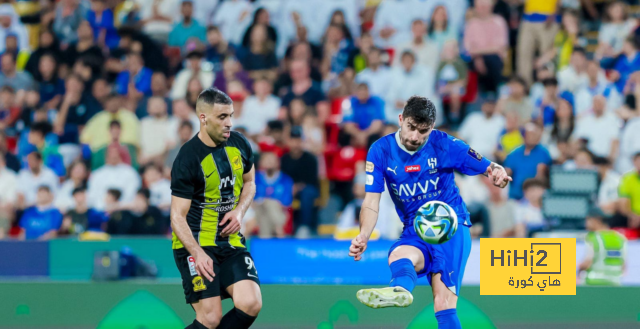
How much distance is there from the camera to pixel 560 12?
1385 centimetres

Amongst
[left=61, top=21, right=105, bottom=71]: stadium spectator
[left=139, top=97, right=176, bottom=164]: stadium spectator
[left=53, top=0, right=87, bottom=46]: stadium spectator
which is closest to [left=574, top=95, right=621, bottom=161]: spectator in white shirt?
[left=139, top=97, right=176, bottom=164]: stadium spectator

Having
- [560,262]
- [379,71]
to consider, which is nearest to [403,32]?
[379,71]

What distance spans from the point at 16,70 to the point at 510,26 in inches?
317

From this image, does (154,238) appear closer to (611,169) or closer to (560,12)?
(611,169)

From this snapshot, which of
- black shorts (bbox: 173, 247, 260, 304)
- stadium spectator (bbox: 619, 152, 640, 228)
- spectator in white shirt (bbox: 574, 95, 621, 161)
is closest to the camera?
black shorts (bbox: 173, 247, 260, 304)

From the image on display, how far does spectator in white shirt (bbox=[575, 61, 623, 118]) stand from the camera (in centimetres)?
1278

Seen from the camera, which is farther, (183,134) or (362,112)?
(362,112)

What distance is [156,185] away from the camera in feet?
39.4

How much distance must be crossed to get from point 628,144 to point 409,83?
3270 mm

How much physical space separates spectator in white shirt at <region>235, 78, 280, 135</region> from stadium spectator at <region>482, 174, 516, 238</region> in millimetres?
3643

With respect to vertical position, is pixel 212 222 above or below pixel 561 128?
below

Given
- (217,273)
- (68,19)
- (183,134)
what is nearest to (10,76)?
(68,19)

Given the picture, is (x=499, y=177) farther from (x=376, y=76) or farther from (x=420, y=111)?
(x=376, y=76)

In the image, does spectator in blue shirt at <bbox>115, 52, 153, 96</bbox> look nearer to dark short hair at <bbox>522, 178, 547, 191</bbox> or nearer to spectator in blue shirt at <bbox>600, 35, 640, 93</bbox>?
dark short hair at <bbox>522, 178, 547, 191</bbox>
